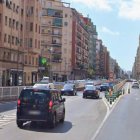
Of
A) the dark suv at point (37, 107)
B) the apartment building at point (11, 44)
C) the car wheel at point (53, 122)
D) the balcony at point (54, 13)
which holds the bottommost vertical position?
the car wheel at point (53, 122)

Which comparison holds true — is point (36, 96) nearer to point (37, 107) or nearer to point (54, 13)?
point (37, 107)

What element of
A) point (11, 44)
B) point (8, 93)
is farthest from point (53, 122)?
point (11, 44)

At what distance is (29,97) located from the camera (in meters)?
19.6

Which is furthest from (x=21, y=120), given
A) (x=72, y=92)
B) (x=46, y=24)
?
(x=46, y=24)

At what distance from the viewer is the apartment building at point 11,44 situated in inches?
2842

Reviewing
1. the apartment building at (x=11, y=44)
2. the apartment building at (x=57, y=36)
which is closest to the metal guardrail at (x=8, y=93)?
the apartment building at (x=11, y=44)

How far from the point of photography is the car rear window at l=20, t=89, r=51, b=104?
769 inches

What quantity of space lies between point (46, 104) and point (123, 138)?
13.2ft

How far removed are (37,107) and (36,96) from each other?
477mm

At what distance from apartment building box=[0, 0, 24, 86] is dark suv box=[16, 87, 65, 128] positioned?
52.2 metres

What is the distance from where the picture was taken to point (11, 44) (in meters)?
76.5

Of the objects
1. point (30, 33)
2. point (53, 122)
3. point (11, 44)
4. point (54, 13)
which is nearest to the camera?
point (53, 122)

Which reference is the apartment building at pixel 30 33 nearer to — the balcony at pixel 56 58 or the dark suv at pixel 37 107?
the balcony at pixel 56 58

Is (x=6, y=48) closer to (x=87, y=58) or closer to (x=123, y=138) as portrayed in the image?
(x=123, y=138)
